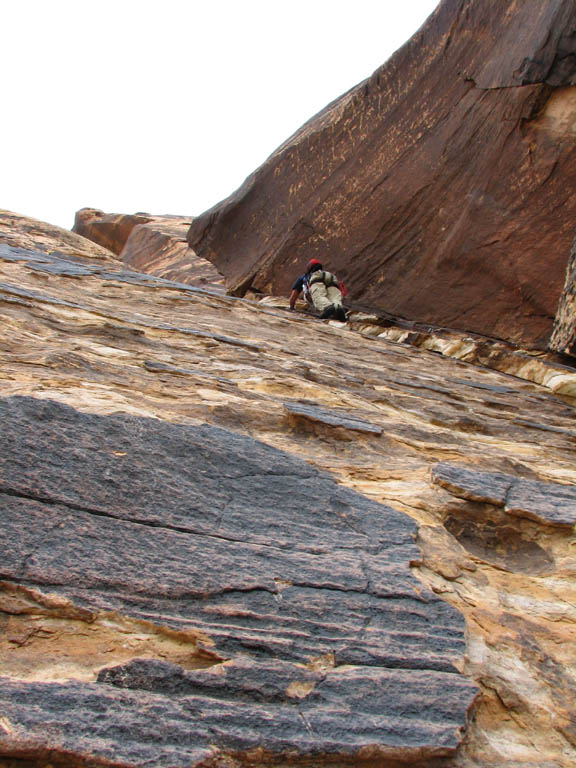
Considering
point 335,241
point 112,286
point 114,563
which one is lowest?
point 114,563

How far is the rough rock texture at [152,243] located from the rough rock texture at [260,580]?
1085 cm

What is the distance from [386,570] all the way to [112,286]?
255 inches

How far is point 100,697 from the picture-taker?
6.04 feet

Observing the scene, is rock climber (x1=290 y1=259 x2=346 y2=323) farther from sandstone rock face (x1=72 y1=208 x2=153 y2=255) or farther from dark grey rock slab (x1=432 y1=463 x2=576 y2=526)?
sandstone rock face (x1=72 y1=208 x2=153 y2=255)

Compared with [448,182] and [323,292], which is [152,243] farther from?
[448,182]

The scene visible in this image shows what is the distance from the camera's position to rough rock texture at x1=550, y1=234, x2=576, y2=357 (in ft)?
26.4

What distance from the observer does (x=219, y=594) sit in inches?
92.8

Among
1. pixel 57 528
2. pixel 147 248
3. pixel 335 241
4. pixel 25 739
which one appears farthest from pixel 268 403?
pixel 147 248

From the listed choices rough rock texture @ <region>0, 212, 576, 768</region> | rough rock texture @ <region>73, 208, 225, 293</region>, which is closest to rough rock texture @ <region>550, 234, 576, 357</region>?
rough rock texture @ <region>0, 212, 576, 768</region>

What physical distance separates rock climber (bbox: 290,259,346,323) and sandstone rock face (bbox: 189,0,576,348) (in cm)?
72

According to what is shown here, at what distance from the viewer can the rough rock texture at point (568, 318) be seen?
8047 millimetres

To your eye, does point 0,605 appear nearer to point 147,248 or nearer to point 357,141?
point 357,141

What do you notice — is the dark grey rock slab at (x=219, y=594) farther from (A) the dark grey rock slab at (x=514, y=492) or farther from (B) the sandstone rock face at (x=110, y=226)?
(B) the sandstone rock face at (x=110, y=226)

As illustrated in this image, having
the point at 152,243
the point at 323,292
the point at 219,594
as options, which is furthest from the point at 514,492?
the point at 152,243
